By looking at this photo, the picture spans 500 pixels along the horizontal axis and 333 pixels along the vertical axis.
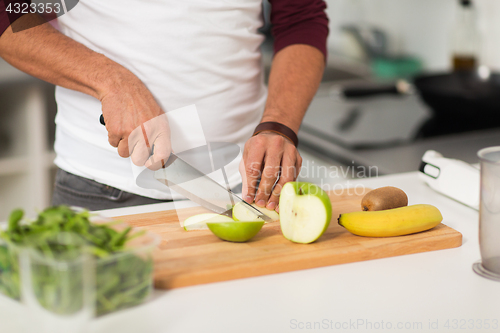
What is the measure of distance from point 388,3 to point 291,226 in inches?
91.9

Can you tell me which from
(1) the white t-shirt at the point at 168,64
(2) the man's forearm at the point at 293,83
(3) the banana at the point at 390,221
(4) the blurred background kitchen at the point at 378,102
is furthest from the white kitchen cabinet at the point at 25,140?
(3) the banana at the point at 390,221

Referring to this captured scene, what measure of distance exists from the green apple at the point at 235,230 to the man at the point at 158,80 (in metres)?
0.14

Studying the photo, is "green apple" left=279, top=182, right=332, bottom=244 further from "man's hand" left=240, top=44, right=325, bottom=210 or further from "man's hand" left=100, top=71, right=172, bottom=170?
"man's hand" left=100, top=71, right=172, bottom=170

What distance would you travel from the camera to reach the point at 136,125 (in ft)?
3.00

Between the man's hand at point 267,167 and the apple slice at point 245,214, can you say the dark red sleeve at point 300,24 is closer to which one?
the man's hand at point 267,167

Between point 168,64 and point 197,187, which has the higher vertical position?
point 168,64

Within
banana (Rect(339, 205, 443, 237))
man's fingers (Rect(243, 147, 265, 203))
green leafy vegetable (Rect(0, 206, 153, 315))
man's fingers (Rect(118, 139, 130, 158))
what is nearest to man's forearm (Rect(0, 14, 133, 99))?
man's fingers (Rect(118, 139, 130, 158))

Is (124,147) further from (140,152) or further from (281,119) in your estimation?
(281,119)

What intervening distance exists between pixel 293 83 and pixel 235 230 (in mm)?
475

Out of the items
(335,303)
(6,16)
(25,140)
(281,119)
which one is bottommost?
(25,140)

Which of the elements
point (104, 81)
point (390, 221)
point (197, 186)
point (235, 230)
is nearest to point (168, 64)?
point (104, 81)

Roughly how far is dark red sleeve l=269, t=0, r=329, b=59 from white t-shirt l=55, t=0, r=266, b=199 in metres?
0.09

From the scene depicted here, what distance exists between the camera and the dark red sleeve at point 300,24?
1.24 m

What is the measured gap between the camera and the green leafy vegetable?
21.0 inches
